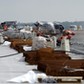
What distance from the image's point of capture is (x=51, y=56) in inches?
Result: 694

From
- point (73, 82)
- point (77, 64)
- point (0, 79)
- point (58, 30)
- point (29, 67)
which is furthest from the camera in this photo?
point (58, 30)

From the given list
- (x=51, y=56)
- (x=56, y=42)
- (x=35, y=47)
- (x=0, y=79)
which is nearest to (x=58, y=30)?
(x=56, y=42)

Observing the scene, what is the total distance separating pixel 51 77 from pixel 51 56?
4640mm

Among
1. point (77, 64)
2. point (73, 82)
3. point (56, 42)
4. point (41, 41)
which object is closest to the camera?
point (73, 82)

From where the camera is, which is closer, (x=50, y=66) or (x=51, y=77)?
(x=51, y=77)

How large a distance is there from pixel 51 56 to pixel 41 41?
3.79 meters

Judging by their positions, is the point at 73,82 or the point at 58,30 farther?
the point at 58,30

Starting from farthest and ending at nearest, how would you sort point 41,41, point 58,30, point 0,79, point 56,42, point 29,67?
point 58,30 → point 56,42 → point 41,41 → point 29,67 → point 0,79

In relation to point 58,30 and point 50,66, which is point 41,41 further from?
point 58,30

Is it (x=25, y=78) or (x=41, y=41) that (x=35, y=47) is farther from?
(x=25, y=78)

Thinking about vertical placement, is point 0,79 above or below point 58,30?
above

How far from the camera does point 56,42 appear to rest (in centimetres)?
2848

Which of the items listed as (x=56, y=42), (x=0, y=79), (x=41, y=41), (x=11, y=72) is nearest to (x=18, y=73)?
(x=11, y=72)

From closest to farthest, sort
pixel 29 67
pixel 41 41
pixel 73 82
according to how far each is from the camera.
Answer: pixel 73 82 → pixel 29 67 → pixel 41 41
